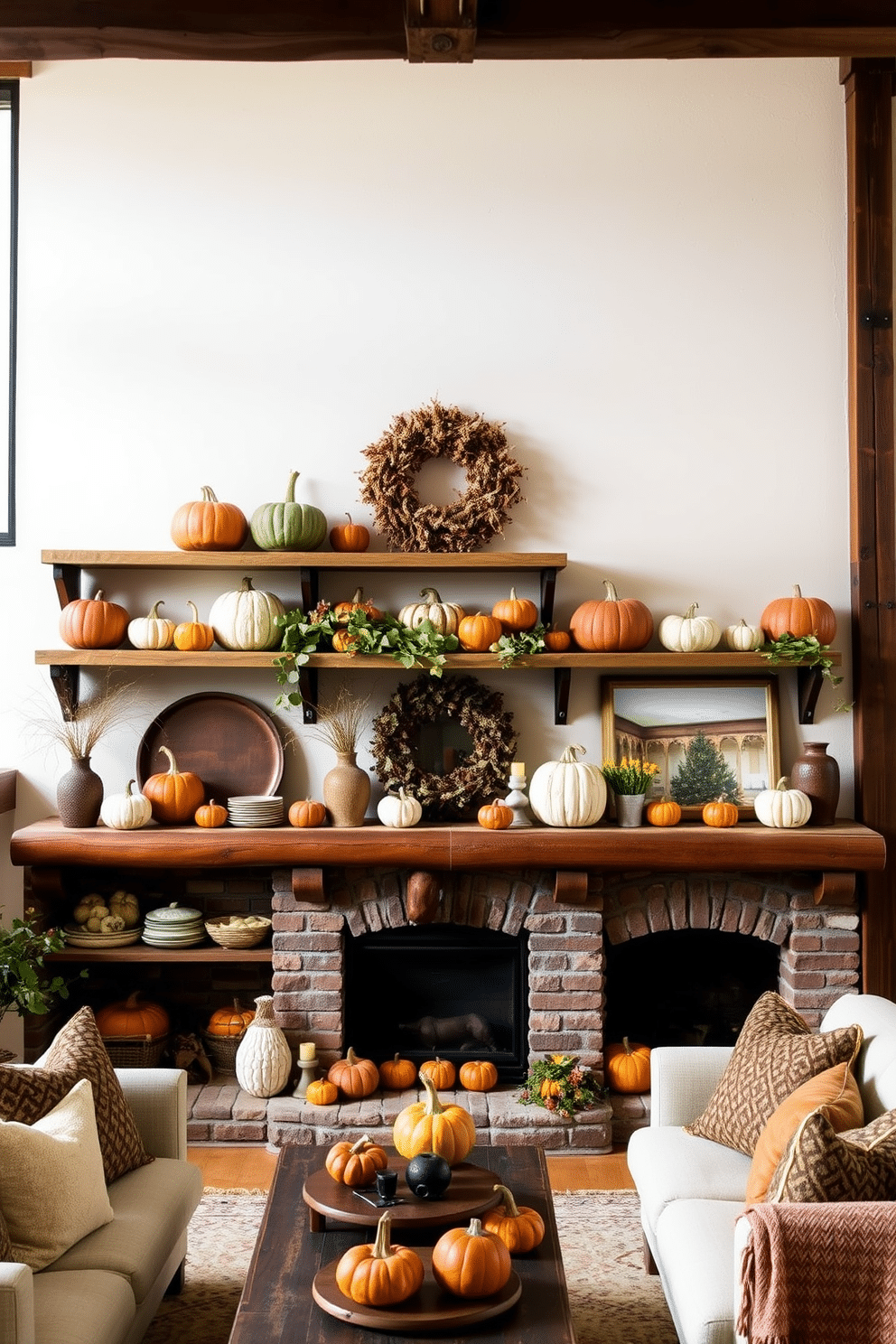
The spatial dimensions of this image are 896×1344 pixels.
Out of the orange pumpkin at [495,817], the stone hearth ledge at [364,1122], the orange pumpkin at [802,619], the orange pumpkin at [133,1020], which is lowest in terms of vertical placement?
the stone hearth ledge at [364,1122]

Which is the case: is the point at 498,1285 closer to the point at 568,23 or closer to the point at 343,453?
the point at 568,23

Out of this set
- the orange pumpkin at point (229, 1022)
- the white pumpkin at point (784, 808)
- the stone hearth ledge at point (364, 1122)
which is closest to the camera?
the stone hearth ledge at point (364, 1122)

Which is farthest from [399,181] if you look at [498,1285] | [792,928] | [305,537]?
[498,1285]

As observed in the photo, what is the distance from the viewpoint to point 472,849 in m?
4.02

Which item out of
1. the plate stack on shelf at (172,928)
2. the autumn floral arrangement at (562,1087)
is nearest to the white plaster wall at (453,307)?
the plate stack on shelf at (172,928)

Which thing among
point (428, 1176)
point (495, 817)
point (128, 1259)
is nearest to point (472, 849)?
point (495, 817)

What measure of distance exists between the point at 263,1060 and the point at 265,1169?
0.35m

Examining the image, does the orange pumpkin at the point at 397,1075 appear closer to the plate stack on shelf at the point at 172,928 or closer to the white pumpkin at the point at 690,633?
the plate stack on shelf at the point at 172,928

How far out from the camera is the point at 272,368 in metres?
4.45

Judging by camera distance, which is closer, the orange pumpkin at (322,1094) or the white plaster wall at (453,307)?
the orange pumpkin at (322,1094)

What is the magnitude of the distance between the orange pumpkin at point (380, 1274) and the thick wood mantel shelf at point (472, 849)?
6.03ft

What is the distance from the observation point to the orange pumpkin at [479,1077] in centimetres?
419

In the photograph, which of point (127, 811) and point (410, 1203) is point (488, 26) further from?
point (127, 811)

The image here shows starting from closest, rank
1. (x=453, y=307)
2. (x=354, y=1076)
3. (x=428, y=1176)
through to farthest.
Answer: (x=428, y=1176) → (x=354, y=1076) → (x=453, y=307)
